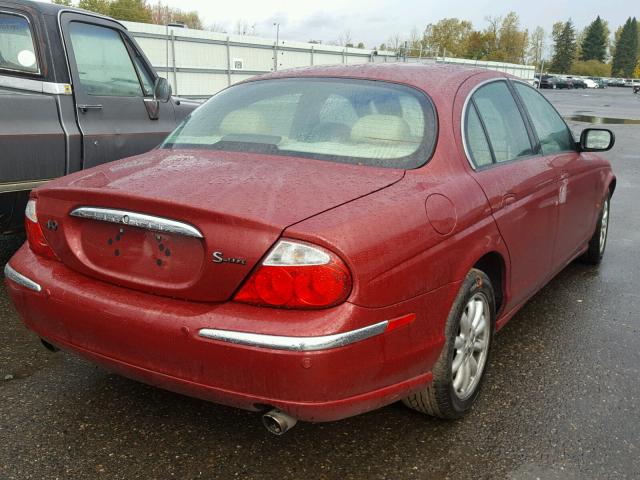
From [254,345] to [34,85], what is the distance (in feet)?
10.6

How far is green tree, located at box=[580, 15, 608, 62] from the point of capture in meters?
140

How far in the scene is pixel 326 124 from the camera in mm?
2928

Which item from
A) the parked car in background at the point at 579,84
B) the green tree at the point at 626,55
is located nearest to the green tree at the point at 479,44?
the parked car in background at the point at 579,84

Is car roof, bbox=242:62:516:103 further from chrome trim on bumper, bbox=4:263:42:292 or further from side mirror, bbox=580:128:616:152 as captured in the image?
chrome trim on bumper, bbox=4:263:42:292

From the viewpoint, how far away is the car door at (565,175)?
152 inches

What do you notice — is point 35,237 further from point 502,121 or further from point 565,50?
point 565,50

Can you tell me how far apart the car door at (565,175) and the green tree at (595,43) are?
152992 millimetres


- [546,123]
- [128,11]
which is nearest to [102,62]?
[546,123]

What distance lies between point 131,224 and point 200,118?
1224 mm

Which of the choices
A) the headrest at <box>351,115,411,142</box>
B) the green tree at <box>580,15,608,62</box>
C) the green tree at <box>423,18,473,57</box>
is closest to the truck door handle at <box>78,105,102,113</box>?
the headrest at <box>351,115,411,142</box>

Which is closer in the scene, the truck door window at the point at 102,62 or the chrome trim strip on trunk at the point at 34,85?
the chrome trim strip on trunk at the point at 34,85

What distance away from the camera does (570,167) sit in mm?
4031

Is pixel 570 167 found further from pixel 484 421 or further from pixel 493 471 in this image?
pixel 493 471

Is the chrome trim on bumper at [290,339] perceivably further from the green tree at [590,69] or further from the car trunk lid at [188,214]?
the green tree at [590,69]
